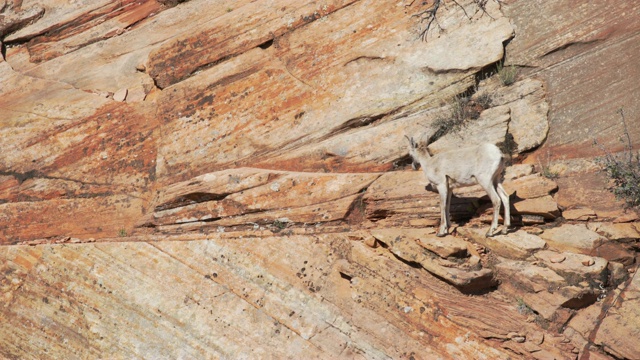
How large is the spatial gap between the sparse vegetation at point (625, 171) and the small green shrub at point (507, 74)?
1.88 metres

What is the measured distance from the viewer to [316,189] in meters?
10.9

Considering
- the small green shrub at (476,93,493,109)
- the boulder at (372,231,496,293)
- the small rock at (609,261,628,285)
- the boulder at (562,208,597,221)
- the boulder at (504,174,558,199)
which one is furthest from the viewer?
the small green shrub at (476,93,493,109)

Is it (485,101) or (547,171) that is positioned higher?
(485,101)

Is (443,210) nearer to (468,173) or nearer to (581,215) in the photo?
(468,173)

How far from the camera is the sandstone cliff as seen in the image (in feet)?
29.2

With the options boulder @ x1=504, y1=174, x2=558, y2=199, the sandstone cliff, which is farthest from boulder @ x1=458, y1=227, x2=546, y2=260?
boulder @ x1=504, y1=174, x2=558, y2=199

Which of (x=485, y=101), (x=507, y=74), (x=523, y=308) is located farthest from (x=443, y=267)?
(x=507, y=74)

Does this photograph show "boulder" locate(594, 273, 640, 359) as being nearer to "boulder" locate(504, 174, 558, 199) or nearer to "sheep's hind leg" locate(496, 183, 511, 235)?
"sheep's hind leg" locate(496, 183, 511, 235)

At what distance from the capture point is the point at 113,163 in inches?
504

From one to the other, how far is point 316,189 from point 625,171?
4728 mm

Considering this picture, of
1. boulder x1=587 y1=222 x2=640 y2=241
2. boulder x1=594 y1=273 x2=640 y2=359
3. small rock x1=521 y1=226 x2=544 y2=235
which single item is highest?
small rock x1=521 y1=226 x2=544 y2=235

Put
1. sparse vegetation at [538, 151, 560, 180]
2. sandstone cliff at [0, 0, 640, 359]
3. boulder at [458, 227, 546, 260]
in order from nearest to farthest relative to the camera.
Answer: sandstone cliff at [0, 0, 640, 359] < boulder at [458, 227, 546, 260] < sparse vegetation at [538, 151, 560, 180]

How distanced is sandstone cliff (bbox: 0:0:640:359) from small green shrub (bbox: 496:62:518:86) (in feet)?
0.41

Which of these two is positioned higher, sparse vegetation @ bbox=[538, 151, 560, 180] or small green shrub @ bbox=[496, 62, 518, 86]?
small green shrub @ bbox=[496, 62, 518, 86]
